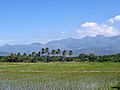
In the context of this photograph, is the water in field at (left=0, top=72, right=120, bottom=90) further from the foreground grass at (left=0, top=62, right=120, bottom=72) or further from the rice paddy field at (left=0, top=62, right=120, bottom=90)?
the foreground grass at (left=0, top=62, right=120, bottom=72)

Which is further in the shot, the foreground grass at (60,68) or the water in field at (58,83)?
the foreground grass at (60,68)

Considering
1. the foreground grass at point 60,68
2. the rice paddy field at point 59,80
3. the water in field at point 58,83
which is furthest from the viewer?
the foreground grass at point 60,68

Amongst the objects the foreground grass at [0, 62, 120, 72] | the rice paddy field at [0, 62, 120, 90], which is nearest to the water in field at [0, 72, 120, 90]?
the rice paddy field at [0, 62, 120, 90]

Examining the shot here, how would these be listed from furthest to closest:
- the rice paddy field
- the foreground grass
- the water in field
A: the foreground grass, the rice paddy field, the water in field

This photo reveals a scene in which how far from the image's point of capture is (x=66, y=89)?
2767cm

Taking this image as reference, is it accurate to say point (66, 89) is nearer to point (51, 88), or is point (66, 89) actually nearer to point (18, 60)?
point (51, 88)

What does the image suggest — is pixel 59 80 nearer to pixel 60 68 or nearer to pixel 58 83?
pixel 58 83

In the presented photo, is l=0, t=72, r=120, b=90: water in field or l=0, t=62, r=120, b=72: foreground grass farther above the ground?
l=0, t=62, r=120, b=72: foreground grass

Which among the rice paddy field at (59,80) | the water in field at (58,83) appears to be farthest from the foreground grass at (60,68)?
the water in field at (58,83)

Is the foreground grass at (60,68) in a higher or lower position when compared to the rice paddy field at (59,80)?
higher

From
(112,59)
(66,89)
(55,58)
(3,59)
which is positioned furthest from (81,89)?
(55,58)

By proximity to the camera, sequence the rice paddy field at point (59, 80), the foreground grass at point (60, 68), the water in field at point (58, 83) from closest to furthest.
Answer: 1. the water in field at point (58, 83)
2. the rice paddy field at point (59, 80)
3. the foreground grass at point (60, 68)

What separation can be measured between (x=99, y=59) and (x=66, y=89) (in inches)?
3579

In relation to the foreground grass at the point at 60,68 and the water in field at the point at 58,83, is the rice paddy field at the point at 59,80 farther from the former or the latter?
the foreground grass at the point at 60,68
